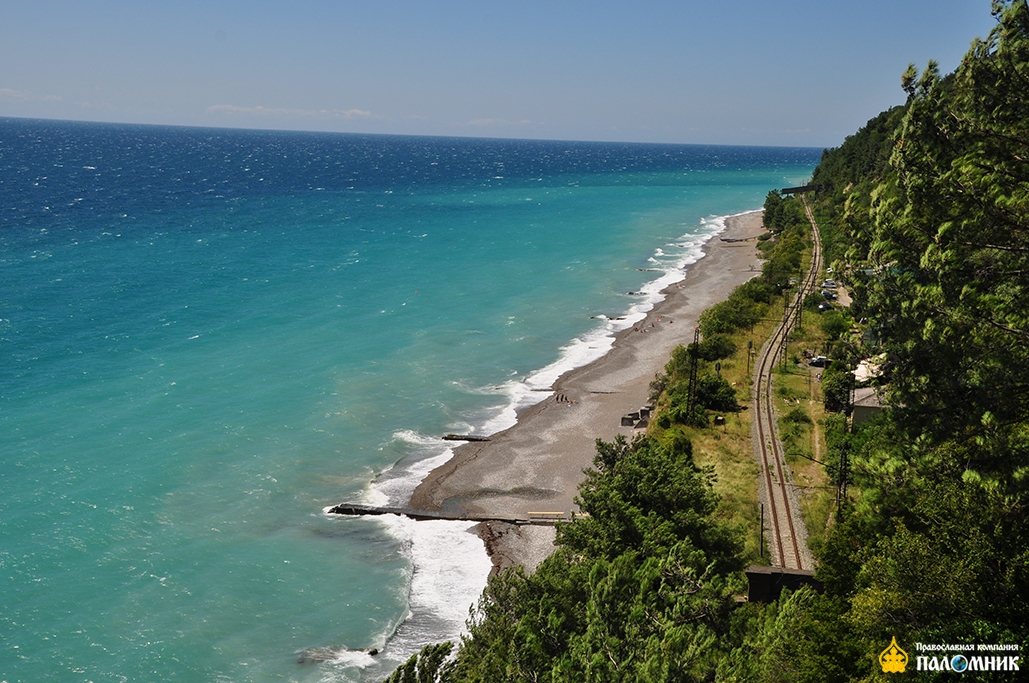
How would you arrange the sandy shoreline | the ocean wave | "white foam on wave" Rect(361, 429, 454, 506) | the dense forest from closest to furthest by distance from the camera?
the dense forest, the ocean wave, the sandy shoreline, "white foam on wave" Rect(361, 429, 454, 506)

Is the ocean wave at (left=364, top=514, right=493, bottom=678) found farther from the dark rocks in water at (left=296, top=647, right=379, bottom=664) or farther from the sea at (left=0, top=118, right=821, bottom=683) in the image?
the dark rocks in water at (left=296, top=647, right=379, bottom=664)

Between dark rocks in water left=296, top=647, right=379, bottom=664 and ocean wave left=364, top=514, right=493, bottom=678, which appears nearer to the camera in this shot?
dark rocks in water left=296, top=647, right=379, bottom=664

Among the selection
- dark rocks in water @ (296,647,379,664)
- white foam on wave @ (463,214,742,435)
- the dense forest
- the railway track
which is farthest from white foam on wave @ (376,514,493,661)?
the railway track

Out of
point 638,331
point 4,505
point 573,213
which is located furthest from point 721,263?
point 4,505

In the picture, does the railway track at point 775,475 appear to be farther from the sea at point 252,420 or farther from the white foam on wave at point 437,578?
the sea at point 252,420

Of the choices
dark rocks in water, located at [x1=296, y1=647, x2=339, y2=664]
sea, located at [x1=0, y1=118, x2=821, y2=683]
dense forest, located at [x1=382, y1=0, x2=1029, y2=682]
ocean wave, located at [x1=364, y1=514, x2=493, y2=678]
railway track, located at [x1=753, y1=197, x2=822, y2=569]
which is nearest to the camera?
dense forest, located at [x1=382, y1=0, x2=1029, y2=682]

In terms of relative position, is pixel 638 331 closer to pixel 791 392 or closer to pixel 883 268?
pixel 791 392

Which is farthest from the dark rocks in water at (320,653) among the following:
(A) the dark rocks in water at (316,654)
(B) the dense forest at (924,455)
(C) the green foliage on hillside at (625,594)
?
(B) the dense forest at (924,455)
